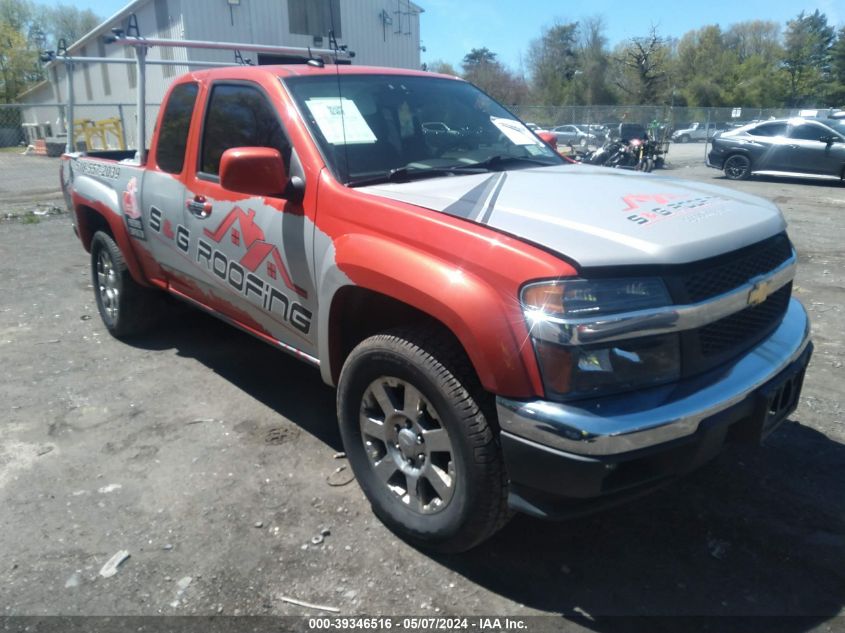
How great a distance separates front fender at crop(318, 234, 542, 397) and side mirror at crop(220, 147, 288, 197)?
21.7 inches

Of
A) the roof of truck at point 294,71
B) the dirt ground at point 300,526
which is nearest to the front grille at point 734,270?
the dirt ground at point 300,526

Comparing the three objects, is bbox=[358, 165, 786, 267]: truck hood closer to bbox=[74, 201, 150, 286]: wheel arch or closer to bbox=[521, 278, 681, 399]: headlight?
bbox=[521, 278, 681, 399]: headlight

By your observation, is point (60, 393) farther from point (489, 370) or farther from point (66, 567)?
point (489, 370)

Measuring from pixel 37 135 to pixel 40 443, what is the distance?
124 feet

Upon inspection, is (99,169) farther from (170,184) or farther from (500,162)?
(500,162)

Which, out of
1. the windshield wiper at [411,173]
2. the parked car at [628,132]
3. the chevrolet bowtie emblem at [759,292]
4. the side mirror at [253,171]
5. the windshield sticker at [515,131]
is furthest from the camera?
the parked car at [628,132]

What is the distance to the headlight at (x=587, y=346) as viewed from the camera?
2.10 meters

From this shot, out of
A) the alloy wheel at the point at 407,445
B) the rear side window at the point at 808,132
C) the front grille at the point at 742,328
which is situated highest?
the rear side window at the point at 808,132

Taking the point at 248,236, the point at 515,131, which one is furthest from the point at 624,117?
the point at 248,236

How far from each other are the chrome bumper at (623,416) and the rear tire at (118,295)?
12.1 ft

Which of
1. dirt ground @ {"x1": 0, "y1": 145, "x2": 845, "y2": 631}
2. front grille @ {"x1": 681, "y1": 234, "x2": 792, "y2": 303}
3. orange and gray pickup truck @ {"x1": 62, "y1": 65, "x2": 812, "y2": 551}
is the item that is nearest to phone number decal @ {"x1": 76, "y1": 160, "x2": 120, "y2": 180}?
orange and gray pickup truck @ {"x1": 62, "y1": 65, "x2": 812, "y2": 551}

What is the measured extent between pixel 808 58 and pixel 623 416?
89.3 meters

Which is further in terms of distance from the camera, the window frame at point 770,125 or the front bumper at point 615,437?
the window frame at point 770,125

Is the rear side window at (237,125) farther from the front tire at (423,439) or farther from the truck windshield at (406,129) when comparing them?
the front tire at (423,439)
